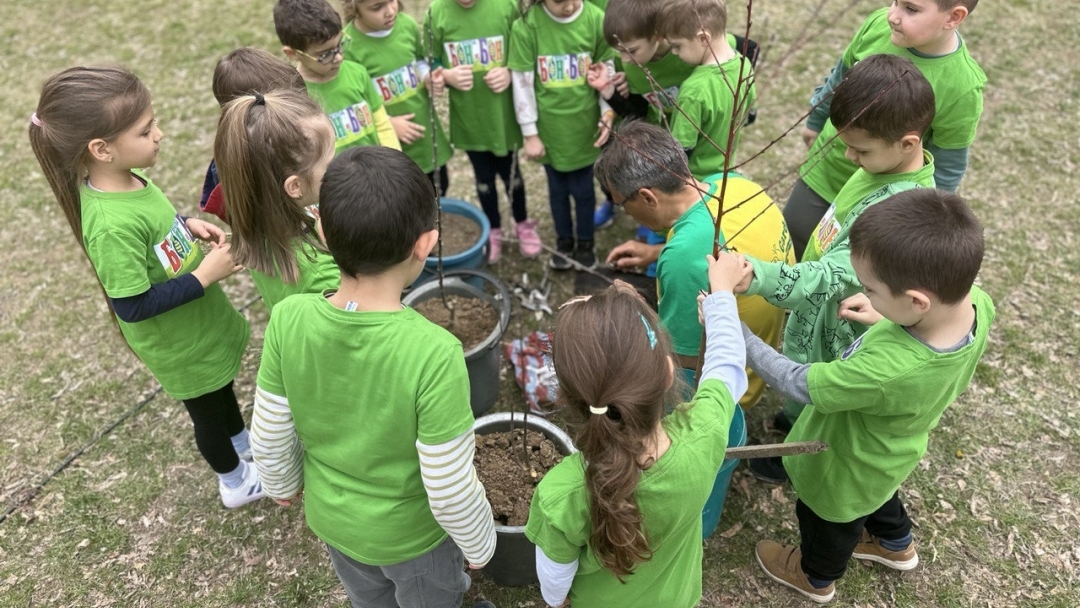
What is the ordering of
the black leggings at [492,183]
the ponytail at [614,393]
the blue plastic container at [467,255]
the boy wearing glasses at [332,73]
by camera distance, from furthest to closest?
the black leggings at [492,183], the blue plastic container at [467,255], the boy wearing glasses at [332,73], the ponytail at [614,393]

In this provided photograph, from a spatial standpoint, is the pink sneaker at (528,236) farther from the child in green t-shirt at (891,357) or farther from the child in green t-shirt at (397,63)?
the child in green t-shirt at (891,357)

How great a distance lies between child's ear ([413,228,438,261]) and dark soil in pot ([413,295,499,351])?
155cm

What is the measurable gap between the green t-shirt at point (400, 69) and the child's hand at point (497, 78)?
0.39 metres

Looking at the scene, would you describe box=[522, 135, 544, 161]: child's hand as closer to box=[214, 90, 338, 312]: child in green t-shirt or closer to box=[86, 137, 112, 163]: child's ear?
box=[214, 90, 338, 312]: child in green t-shirt

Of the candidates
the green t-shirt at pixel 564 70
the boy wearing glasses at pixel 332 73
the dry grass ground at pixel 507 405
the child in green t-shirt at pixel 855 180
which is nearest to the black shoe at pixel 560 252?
the dry grass ground at pixel 507 405

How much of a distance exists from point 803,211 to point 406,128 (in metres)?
2.07

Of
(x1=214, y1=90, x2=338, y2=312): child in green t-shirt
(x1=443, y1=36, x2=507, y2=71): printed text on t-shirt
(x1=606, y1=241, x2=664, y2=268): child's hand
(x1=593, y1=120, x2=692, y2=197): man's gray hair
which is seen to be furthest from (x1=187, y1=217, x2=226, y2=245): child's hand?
(x1=443, y1=36, x2=507, y2=71): printed text on t-shirt

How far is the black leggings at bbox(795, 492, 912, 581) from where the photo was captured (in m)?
2.32

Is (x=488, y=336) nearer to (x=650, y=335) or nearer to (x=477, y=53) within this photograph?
(x=477, y=53)

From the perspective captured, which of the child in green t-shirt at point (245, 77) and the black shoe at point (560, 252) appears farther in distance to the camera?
the black shoe at point (560, 252)

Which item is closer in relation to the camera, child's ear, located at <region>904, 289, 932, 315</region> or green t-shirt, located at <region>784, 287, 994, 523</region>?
child's ear, located at <region>904, 289, 932, 315</region>

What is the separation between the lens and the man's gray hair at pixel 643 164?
2367mm

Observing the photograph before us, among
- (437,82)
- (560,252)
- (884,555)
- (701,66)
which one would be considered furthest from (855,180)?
(437,82)

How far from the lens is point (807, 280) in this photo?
2.09 m
